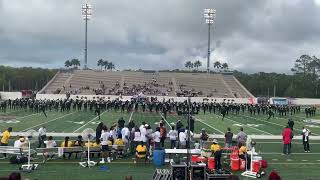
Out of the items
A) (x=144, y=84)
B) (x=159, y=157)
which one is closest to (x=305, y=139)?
(x=159, y=157)

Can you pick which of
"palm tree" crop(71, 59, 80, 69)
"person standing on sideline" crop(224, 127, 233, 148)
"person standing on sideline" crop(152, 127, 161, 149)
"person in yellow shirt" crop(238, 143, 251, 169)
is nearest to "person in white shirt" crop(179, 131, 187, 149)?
"person standing on sideline" crop(152, 127, 161, 149)

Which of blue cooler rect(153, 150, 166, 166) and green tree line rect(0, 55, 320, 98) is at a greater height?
green tree line rect(0, 55, 320, 98)

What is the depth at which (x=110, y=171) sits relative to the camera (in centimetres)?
1673

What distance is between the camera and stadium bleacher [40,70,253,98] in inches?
3465

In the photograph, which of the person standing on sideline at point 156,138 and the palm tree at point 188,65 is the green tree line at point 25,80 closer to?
the palm tree at point 188,65

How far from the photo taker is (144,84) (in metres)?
94.1

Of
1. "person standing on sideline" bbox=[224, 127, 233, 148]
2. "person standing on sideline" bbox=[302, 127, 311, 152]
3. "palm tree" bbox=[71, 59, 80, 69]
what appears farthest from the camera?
"palm tree" bbox=[71, 59, 80, 69]

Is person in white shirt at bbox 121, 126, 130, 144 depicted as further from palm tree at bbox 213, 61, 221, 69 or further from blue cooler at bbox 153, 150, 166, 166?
palm tree at bbox 213, 61, 221, 69

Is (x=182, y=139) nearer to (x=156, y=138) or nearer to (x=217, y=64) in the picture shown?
(x=156, y=138)

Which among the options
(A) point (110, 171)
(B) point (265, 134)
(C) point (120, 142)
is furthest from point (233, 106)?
(A) point (110, 171)

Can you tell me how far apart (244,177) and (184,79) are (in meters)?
84.2

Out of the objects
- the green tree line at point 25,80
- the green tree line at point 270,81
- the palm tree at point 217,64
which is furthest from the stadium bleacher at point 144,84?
the palm tree at point 217,64

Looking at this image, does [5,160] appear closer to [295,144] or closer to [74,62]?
[295,144]

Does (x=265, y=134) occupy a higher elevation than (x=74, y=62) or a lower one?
lower
